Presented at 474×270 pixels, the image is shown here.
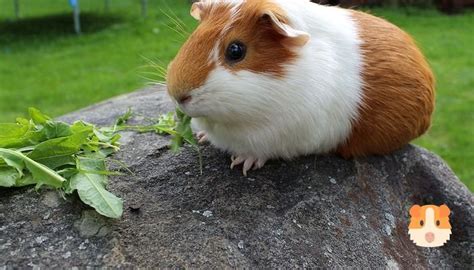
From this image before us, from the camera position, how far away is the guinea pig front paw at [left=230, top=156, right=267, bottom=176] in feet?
6.90

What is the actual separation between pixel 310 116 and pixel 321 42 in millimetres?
275

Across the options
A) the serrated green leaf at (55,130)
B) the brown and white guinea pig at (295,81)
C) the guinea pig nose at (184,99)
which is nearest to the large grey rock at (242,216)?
the brown and white guinea pig at (295,81)

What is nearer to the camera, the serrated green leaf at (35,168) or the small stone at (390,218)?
the serrated green leaf at (35,168)

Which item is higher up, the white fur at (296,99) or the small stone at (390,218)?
the white fur at (296,99)


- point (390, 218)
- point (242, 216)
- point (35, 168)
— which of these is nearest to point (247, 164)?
point (242, 216)

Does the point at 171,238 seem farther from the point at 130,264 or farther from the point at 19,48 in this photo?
the point at 19,48

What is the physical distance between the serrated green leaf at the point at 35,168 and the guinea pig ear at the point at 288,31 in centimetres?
84

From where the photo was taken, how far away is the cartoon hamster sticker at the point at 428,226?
2178 mm

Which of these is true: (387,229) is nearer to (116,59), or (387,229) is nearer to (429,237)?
(429,237)

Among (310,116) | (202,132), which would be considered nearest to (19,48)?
(202,132)

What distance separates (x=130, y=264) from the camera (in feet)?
5.31

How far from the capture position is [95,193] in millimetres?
1744

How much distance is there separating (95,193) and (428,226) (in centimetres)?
128

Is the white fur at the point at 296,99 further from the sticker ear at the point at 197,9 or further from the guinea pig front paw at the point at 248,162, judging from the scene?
the sticker ear at the point at 197,9
